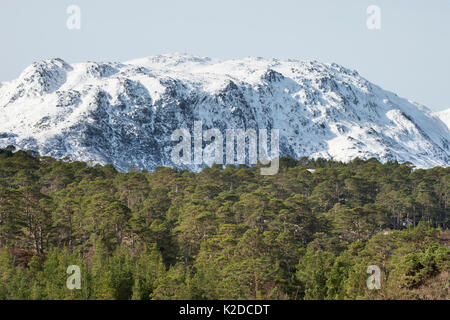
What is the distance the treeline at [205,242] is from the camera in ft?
200

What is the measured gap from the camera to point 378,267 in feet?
230

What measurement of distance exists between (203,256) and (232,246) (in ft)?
13.6

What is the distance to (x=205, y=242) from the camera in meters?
80.2

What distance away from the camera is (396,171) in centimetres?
15925

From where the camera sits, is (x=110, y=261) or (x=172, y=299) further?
(x=110, y=261)

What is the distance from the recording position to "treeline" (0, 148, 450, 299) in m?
61.1

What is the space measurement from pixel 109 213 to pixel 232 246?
20.1m
